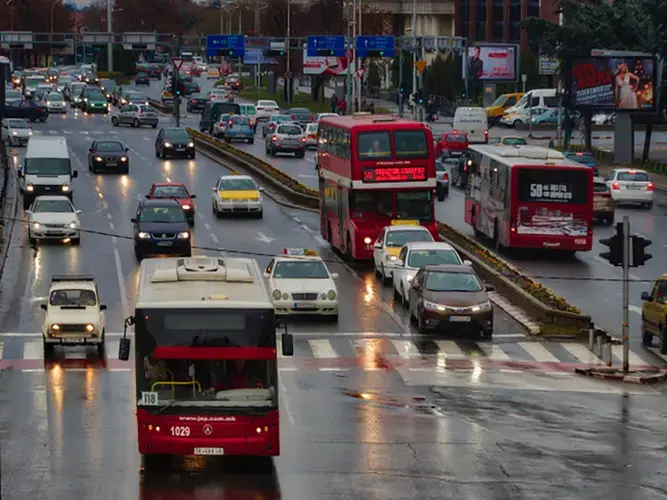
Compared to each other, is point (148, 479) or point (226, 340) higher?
point (226, 340)

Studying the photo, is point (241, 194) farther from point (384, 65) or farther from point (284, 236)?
point (384, 65)

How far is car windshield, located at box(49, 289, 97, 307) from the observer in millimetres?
33469

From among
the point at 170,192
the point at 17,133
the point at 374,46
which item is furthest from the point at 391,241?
the point at 374,46

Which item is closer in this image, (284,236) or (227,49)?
(284,236)

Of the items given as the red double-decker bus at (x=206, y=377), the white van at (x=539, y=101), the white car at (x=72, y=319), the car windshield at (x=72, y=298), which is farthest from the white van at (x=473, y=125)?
the red double-decker bus at (x=206, y=377)

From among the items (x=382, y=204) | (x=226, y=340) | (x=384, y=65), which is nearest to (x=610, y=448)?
(x=226, y=340)

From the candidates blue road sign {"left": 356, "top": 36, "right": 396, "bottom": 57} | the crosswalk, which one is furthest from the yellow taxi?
blue road sign {"left": 356, "top": 36, "right": 396, "bottom": 57}

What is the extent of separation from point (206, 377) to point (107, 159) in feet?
168

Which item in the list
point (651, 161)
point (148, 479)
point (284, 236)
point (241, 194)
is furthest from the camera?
point (651, 161)

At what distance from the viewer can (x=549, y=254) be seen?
162 ft

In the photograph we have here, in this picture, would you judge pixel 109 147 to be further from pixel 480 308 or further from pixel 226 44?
pixel 226 44

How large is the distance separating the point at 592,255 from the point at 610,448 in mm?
26662

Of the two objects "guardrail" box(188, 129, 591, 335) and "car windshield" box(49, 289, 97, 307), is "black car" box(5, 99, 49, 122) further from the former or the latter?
"car windshield" box(49, 289, 97, 307)

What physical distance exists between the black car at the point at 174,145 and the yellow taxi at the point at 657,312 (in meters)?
45.1
